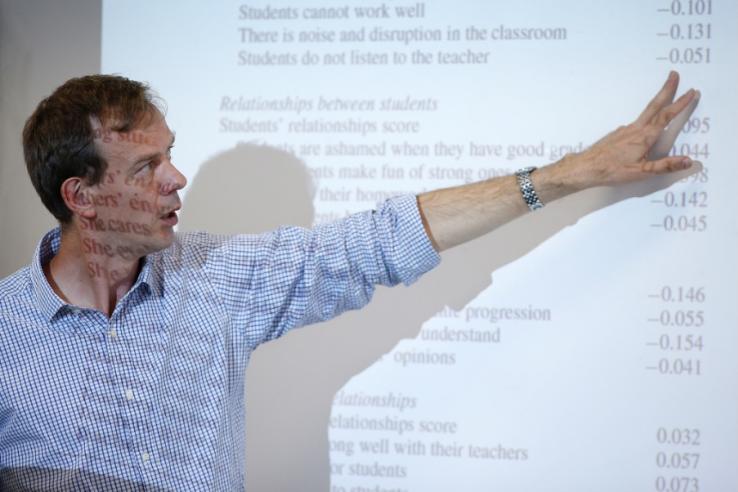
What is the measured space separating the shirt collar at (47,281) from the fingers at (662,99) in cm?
106

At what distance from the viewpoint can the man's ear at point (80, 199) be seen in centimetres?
155

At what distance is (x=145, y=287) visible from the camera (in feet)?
5.16

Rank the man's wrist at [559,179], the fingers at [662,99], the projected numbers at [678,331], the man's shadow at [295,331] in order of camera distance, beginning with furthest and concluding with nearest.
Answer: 1. the man's shadow at [295,331]
2. the projected numbers at [678,331]
3. the fingers at [662,99]
4. the man's wrist at [559,179]

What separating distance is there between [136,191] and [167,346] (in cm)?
32

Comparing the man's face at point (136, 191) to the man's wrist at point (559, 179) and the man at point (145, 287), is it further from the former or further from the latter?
the man's wrist at point (559, 179)

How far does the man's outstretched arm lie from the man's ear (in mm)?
669

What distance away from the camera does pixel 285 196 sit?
6.36 feet

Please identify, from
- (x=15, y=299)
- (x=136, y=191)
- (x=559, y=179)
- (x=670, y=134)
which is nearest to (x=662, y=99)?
(x=670, y=134)

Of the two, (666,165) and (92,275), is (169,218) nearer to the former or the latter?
(92,275)

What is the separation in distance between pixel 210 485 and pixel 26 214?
1.04 meters

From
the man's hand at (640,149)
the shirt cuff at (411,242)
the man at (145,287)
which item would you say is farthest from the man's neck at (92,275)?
the man's hand at (640,149)

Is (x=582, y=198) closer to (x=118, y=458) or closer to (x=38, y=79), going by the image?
(x=118, y=458)

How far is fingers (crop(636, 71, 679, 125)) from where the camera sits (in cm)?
161

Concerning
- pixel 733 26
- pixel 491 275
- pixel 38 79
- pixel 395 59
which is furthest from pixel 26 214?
pixel 733 26
